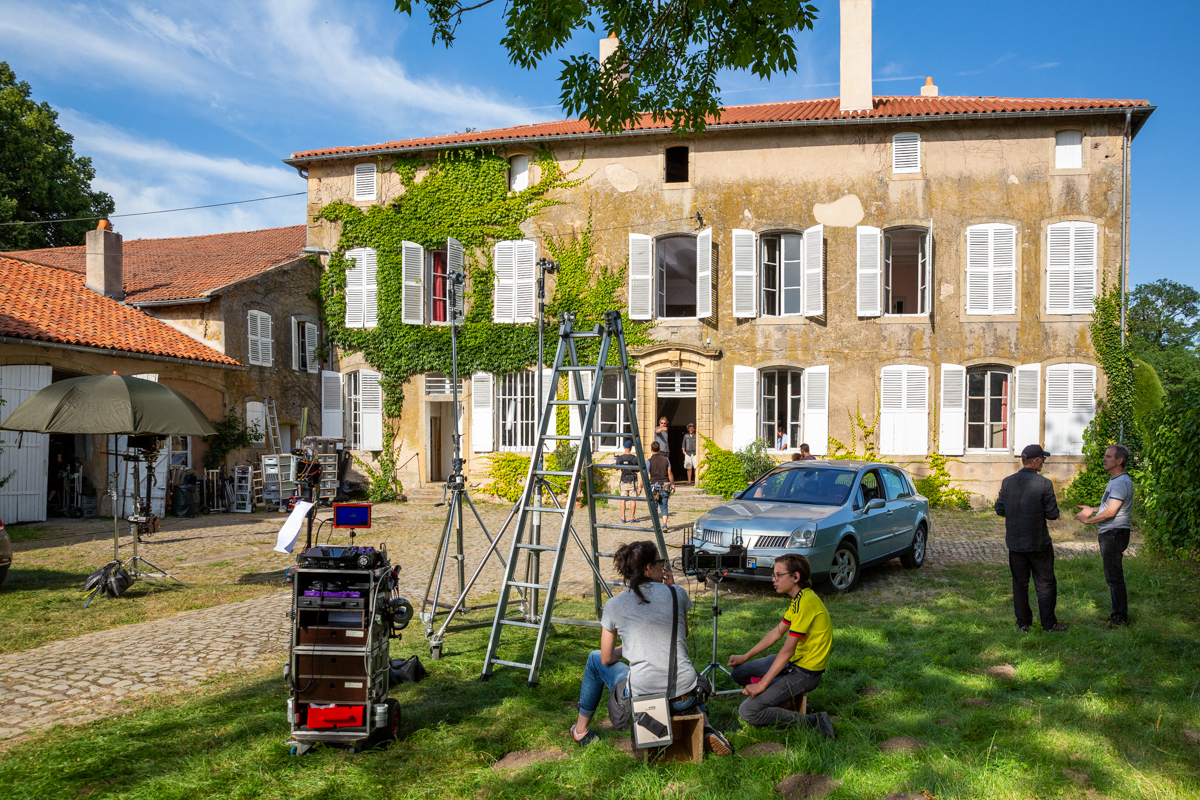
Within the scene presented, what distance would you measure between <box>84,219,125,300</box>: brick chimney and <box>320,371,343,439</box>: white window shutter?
5.39 meters

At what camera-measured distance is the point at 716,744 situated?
434 centimetres

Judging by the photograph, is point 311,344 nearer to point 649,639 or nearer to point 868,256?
point 868,256

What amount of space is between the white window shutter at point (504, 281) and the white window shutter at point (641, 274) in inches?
124

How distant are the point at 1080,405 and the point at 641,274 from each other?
10.5m

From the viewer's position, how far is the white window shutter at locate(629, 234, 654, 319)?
19.5m

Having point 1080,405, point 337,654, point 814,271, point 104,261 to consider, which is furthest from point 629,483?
point 104,261

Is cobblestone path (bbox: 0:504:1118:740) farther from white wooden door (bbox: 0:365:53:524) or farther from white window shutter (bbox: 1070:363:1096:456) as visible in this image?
white window shutter (bbox: 1070:363:1096:456)

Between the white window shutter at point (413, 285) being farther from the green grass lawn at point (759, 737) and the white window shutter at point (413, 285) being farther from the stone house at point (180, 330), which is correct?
the green grass lawn at point (759, 737)

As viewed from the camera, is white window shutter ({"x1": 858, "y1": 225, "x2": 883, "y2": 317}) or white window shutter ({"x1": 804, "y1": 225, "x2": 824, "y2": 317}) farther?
white window shutter ({"x1": 804, "y1": 225, "x2": 824, "y2": 317})

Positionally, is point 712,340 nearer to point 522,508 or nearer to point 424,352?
point 424,352

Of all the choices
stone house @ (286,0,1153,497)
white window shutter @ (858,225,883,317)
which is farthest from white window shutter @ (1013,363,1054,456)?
white window shutter @ (858,225,883,317)

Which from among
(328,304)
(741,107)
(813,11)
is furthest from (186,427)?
(741,107)

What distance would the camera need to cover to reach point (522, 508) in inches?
238

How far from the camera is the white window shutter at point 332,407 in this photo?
21656mm
